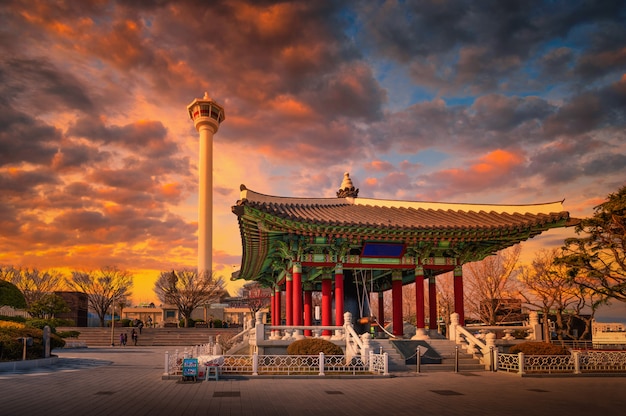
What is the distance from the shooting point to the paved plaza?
1340 cm

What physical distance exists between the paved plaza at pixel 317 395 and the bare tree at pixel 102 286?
199ft

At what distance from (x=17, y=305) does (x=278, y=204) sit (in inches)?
800

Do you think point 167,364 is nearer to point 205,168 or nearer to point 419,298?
point 419,298

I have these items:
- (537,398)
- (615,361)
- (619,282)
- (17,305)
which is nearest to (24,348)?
(17,305)

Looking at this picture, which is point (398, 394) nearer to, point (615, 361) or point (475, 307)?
point (615, 361)

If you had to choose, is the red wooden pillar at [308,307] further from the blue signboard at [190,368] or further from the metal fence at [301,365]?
the blue signboard at [190,368]

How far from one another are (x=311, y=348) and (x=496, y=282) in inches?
1548

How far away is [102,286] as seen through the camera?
82.0m

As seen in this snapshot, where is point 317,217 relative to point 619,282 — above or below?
above

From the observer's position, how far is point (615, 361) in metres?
24.6

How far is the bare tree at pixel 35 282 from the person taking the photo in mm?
78438

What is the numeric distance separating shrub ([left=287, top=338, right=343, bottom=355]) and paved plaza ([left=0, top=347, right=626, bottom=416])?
2.25 m

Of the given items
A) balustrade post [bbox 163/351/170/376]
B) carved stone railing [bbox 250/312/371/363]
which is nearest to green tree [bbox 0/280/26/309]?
balustrade post [bbox 163/351/170/376]

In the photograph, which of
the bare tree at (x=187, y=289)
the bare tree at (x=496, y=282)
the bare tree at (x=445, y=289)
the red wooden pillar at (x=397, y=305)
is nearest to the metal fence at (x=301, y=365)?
the red wooden pillar at (x=397, y=305)
